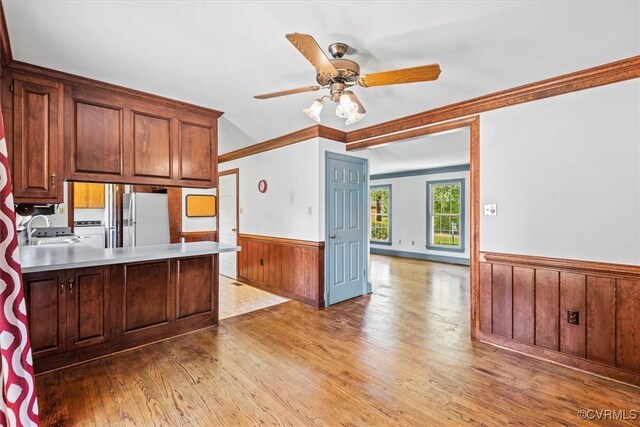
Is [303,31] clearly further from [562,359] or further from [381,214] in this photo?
[381,214]

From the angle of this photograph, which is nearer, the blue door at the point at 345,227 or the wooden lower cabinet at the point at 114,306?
the wooden lower cabinet at the point at 114,306

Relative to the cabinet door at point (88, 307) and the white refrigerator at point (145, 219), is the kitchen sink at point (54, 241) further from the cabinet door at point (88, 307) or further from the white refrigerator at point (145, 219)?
the cabinet door at point (88, 307)

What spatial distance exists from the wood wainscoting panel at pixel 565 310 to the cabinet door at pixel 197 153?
2.91m

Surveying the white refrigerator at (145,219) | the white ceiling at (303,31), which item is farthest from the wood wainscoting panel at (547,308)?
the white refrigerator at (145,219)

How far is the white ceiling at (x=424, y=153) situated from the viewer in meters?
4.56

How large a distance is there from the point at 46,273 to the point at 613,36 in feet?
13.7

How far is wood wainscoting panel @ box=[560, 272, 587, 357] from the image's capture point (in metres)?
2.46

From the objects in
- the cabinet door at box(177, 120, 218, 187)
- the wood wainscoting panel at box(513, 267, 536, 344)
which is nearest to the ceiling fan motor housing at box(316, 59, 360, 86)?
the cabinet door at box(177, 120, 218, 187)

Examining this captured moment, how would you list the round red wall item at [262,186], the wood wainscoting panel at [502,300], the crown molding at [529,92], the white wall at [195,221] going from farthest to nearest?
the white wall at [195,221], the round red wall item at [262,186], the wood wainscoting panel at [502,300], the crown molding at [529,92]

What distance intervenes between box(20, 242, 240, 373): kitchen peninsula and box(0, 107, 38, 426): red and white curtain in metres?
0.73

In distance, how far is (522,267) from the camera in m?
2.76

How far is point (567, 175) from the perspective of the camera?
2533mm

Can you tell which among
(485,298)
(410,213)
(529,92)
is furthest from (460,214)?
(529,92)

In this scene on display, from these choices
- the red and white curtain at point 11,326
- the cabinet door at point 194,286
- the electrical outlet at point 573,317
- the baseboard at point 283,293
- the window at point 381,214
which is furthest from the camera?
the window at point 381,214
